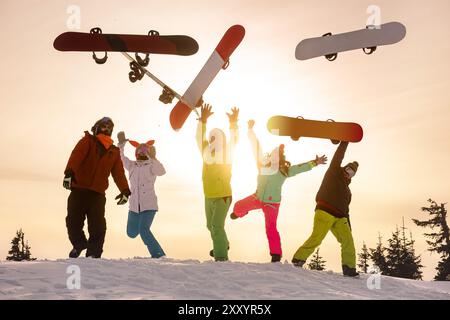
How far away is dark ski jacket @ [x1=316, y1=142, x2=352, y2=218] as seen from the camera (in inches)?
327

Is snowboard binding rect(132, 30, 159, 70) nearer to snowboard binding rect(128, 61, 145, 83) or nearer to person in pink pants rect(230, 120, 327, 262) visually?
snowboard binding rect(128, 61, 145, 83)

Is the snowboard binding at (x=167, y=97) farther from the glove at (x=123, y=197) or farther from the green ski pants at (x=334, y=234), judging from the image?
the green ski pants at (x=334, y=234)

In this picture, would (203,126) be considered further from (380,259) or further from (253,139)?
(380,259)

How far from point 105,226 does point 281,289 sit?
306 centimetres

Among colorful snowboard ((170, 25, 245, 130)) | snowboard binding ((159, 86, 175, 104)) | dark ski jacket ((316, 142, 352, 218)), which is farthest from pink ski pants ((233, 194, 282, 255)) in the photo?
snowboard binding ((159, 86, 175, 104))

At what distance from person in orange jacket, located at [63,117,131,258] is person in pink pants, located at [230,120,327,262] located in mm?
2413

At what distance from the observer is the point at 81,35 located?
8.49 m

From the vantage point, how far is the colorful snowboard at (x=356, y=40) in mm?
8391

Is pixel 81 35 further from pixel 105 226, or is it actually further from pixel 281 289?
pixel 281 289

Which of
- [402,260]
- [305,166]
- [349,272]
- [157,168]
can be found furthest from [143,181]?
[402,260]

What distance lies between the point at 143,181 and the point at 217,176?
63.5 inches

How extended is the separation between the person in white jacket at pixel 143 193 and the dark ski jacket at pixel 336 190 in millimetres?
2820

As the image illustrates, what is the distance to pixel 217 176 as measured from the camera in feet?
27.4
